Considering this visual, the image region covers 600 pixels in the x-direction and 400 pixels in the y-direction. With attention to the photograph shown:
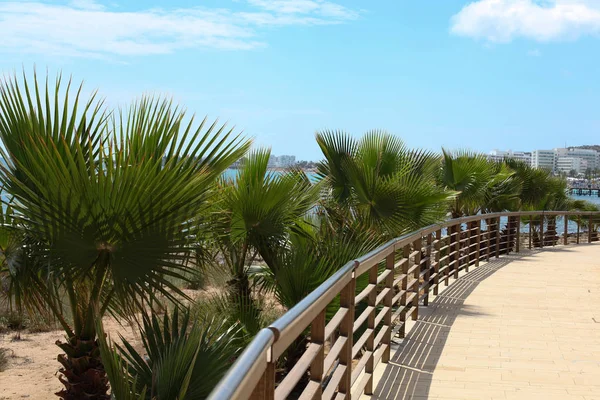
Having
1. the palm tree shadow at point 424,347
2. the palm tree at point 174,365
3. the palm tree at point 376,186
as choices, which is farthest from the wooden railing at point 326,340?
the palm tree at point 376,186

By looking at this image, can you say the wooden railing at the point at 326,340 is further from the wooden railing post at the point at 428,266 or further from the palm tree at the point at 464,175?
the palm tree at the point at 464,175

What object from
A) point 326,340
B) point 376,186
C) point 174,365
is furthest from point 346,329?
point 376,186

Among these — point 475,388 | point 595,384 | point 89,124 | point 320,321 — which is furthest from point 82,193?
point 595,384

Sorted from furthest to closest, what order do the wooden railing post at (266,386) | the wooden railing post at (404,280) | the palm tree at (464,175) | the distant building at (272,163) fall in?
the palm tree at (464,175), the distant building at (272,163), the wooden railing post at (404,280), the wooden railing post at (266,386)

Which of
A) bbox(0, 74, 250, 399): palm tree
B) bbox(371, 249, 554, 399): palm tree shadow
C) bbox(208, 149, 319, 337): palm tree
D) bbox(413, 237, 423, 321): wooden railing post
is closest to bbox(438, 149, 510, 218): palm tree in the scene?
bbox(371, 249, 554, 399): palm tree shadow

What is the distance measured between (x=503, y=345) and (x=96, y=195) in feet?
14.6

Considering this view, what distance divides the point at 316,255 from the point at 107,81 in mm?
2564

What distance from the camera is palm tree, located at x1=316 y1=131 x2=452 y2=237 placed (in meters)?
9.64

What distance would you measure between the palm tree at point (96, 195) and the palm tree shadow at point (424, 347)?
1.85m

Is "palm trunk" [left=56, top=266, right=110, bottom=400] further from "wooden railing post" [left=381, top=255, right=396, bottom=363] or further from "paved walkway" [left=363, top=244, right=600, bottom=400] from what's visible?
"wooden railing post" [left=381, top=255, right=396, bottom=363]

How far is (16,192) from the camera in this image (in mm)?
4973

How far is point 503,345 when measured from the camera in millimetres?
7141

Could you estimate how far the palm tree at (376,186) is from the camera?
380 inches

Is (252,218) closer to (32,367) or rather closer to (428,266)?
(428,266)
